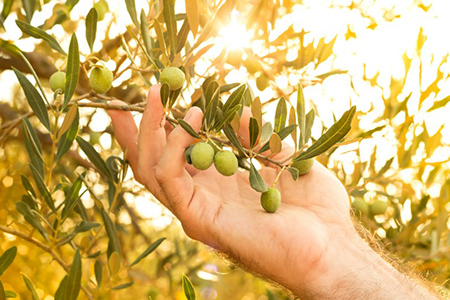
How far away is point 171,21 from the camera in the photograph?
1.08 metres

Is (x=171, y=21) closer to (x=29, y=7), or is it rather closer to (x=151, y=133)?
(x=151, y=133)

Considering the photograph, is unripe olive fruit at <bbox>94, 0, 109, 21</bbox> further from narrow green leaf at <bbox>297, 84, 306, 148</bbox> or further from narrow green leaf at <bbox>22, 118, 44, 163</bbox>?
narrow green leaf at <bbox>297, 84, 306, 148</bbox>

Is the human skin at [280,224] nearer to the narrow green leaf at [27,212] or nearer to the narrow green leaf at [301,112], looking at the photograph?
the narrow green leaf at [301,112]

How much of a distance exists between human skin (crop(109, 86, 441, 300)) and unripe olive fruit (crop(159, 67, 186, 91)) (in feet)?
0.64

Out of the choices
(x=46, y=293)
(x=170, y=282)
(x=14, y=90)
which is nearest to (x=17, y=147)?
(x=14, y=90)

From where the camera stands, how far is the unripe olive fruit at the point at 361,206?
2.22m

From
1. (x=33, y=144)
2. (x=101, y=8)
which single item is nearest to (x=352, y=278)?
(x=33, y=144)

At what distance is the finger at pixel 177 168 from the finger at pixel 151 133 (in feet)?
0.24

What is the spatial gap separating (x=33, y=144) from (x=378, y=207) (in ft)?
5.23

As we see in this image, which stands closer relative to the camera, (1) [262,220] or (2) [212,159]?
(2) [212,159]

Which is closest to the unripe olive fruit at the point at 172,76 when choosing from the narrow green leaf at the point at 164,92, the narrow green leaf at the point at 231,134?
the narrow green leaf at the point at 164,92

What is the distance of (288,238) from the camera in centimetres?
147

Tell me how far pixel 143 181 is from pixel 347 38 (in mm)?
1473

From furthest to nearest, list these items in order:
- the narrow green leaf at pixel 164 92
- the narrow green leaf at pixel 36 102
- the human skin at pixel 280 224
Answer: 1. the human skin at pixel 280 224
2. the narrow green leaf at pixel 36 102
3. the narrow green leaf at pixel 164 92
